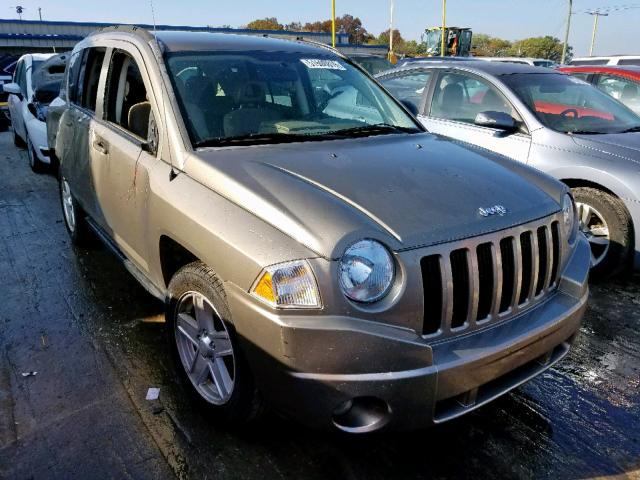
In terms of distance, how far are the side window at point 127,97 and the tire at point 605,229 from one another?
3509 millimetres

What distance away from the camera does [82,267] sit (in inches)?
183

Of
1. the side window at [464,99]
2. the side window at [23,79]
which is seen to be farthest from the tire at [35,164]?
the side window at [464,99]

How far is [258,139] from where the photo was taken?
2.95m

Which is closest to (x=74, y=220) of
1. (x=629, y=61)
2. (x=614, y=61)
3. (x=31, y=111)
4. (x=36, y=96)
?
(x=31, y=111)

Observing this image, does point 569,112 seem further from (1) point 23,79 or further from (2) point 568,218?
(1) point 23,79

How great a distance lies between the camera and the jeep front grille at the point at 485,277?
210 cm

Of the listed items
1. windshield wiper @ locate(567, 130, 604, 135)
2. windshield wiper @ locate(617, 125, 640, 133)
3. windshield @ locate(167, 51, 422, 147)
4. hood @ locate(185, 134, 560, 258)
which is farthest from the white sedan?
windshield wiper @ locate(617, 125, 640, 133)

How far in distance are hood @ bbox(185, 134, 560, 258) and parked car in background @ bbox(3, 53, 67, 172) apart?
5.71 meters

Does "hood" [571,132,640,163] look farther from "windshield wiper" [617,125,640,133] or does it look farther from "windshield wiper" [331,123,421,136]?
"windshield wiper" [331,123,421,136]

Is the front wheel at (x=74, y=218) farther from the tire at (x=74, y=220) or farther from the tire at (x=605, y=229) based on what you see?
the tire at (x=605, y=229)

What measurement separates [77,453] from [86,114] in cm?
273

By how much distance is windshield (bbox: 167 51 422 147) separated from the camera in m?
2.97

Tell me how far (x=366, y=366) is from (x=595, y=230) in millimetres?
3399

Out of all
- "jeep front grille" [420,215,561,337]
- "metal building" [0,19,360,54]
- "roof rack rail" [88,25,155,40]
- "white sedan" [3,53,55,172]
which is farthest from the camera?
"metal building" [0,19,360,54]
